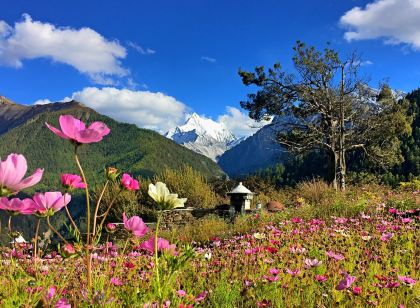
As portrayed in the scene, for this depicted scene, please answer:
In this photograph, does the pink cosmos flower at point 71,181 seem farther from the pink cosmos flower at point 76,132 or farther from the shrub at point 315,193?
the shrub at point 315,193

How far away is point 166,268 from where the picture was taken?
1529 mm

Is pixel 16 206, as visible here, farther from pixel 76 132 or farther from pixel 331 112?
pixel 331 112

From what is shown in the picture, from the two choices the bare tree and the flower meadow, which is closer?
the flower meadow

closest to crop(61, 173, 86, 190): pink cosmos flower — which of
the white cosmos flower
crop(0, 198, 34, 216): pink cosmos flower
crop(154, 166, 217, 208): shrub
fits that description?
crop(0, 198, 34, 216): pink cosmos flower

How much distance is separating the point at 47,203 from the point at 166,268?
17.7 inches

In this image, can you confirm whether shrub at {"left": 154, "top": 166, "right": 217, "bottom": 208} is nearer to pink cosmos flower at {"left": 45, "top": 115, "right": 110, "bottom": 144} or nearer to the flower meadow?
the flower meadow

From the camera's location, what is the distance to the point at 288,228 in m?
5.86

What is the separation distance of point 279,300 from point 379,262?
1.49 metres

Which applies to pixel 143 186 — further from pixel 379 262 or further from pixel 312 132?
pixel 379 262

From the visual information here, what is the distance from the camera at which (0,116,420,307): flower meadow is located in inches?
53.2

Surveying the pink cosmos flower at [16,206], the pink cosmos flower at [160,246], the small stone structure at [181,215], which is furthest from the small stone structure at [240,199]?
the pink cosmos flower at [16,206]

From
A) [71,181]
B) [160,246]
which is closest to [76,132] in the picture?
[71,181]

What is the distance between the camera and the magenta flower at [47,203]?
146cm

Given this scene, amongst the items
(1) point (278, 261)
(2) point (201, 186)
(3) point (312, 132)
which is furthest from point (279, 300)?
(3) point (312, 132)
